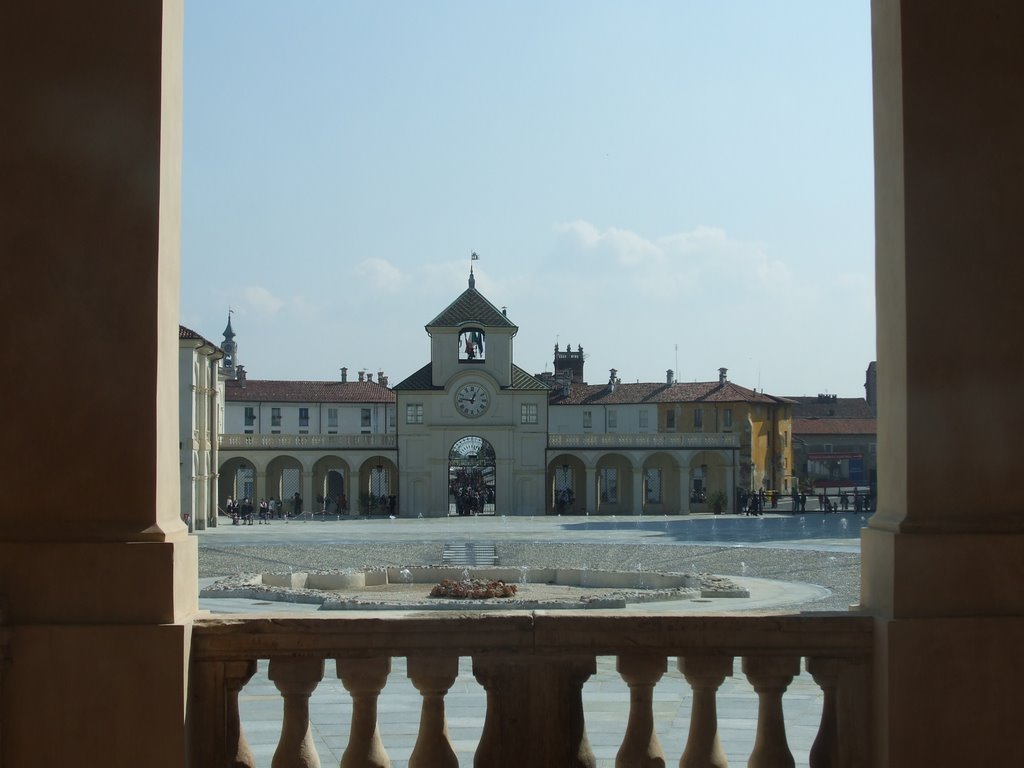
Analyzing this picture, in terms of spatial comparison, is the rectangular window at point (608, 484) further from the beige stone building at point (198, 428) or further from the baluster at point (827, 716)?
the baluster at point (827, 716)

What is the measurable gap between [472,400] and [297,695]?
67.2m

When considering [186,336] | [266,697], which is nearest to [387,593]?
[266,697]

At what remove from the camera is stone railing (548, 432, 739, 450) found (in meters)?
72.2

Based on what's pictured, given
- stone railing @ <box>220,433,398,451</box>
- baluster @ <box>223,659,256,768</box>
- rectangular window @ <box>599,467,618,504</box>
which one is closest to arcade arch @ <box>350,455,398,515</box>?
stone railing @ <box>220,433,398,451</box>

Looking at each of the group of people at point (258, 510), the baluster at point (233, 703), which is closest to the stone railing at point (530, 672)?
the baluster at point (233, 703)

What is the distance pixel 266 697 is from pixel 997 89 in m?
6.83

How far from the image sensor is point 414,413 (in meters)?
70.8

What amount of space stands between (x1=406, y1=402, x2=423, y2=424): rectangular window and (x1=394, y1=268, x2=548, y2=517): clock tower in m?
0.06

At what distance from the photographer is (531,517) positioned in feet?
219

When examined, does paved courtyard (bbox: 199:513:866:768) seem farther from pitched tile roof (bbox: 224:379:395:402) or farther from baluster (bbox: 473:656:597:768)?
pitched tile roof (bbox: 224:379:395:402)

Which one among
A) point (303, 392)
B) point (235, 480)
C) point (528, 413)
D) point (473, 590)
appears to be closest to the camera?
point (473, 590)

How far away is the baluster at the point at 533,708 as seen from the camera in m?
4.06

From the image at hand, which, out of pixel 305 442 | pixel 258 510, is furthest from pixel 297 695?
pixel 305 442

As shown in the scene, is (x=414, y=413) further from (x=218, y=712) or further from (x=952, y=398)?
(x=952, y=398)
